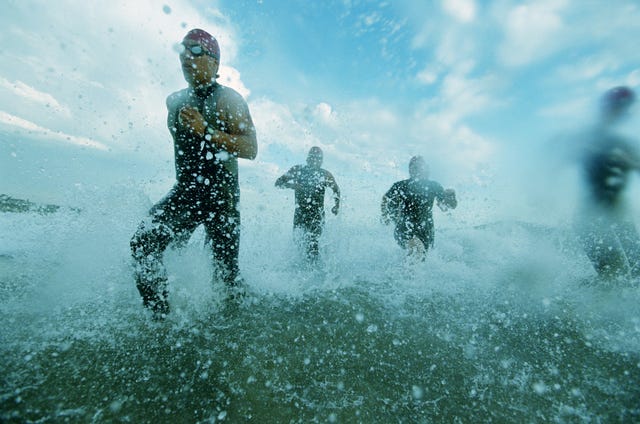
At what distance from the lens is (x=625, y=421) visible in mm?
1698

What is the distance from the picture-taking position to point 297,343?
7.55ft

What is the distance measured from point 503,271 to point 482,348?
279 cm

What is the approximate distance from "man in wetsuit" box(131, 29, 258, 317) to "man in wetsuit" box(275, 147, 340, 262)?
8.09 feet

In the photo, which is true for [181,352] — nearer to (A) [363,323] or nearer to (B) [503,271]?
(A) [363,323]

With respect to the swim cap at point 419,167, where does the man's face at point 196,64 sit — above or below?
above

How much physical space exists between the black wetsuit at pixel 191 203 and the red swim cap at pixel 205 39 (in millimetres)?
286

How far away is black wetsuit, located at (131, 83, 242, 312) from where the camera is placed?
226 cm

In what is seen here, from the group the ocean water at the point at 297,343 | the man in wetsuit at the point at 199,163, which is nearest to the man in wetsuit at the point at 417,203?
the ocean water at the point at 297,343

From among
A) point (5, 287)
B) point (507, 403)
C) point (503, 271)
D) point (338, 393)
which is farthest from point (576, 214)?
point (5, 287)

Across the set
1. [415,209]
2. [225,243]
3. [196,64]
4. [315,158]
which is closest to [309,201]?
[315,158]

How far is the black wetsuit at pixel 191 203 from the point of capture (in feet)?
7.41

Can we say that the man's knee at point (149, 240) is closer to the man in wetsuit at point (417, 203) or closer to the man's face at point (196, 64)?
the man's face at point (196, 64)

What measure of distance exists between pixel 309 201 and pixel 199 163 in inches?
109

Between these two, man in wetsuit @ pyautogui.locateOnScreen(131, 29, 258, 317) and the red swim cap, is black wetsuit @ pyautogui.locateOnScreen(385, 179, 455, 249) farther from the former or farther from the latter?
the red swim cap
